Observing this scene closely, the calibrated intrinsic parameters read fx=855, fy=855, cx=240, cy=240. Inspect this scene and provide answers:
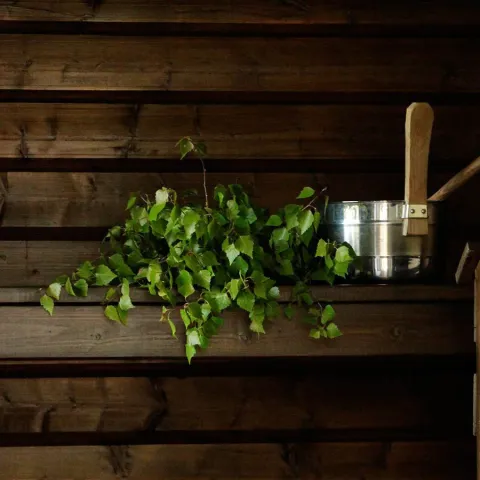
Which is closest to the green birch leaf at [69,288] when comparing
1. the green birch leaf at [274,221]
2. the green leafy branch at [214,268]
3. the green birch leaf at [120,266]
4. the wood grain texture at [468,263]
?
the green leafy branch at [214,268]

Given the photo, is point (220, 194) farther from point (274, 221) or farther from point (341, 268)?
point (341, 268)

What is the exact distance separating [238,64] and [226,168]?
29 cm

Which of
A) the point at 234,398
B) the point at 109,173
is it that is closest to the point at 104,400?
the point at 234,398

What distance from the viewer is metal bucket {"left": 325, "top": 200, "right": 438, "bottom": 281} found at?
1971 mm

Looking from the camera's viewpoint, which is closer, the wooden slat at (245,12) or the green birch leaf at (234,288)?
the green birch leaf at (234,288)

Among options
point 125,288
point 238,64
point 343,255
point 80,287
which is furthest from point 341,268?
point 238,64

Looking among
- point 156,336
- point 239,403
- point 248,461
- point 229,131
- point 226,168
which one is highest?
point 229,131

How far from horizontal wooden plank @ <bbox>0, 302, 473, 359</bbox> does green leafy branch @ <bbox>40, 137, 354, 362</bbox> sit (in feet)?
0.10

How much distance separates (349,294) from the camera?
6.42ft

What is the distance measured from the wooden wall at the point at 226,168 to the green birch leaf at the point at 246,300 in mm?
408

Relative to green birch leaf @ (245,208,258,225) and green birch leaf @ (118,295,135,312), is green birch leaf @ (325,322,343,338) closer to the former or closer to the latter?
green birch leaf @ (245,208,258,225)

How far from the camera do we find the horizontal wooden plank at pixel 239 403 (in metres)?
2.27

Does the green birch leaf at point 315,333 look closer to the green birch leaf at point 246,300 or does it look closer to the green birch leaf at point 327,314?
the green birch leaf at point 327,314

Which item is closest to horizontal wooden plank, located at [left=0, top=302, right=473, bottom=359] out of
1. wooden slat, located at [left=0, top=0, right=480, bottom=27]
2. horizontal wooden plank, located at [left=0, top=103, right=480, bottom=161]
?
horizontal wooden plank, located at [left=0, top=103, right=480, bottom=161]
